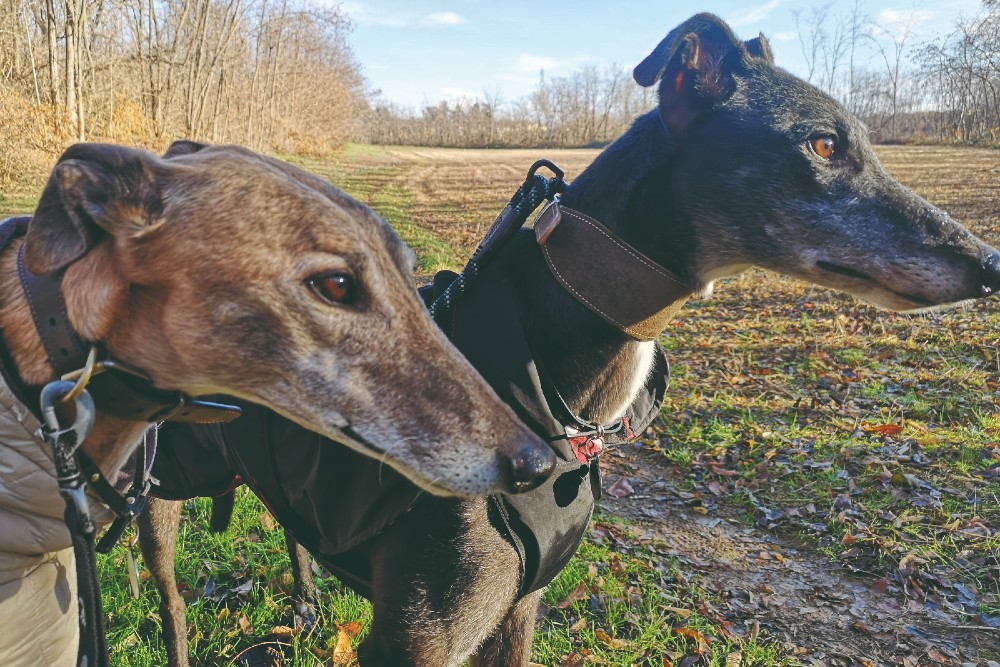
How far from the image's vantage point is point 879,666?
10.4 feet

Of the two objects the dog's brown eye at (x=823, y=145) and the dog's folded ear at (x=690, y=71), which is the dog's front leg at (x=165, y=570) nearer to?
the dog's folded ear at (x=690, y=71)

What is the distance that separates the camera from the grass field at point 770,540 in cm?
328

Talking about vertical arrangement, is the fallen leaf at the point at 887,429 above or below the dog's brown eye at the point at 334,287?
below

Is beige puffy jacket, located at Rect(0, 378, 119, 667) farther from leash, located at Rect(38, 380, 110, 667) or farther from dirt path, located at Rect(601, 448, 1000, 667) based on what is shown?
dirt path, located at Rect(601, 448, 1000, 667)

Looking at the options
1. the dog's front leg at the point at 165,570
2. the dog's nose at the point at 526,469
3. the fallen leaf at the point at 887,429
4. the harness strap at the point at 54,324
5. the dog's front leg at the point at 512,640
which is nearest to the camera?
the harness strap at the point at 54,324

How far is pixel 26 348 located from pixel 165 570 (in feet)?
6.03

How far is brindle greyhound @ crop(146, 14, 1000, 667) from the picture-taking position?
1976 mm

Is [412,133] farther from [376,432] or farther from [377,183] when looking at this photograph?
[376,432]

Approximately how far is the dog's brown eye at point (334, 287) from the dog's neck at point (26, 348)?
0.69 meters

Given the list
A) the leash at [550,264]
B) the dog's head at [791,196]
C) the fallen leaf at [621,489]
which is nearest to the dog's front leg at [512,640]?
the leash at [550,264]

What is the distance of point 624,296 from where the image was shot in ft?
6.53

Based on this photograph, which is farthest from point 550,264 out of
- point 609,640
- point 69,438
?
point 609,640

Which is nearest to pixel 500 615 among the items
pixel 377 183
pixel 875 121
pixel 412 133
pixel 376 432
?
pixel 376 432

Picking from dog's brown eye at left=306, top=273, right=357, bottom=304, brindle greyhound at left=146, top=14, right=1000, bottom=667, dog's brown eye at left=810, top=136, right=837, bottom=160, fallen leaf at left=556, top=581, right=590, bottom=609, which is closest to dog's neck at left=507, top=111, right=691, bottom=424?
brindle greyhound at left=146, top=14, right=1000, bottom=667
